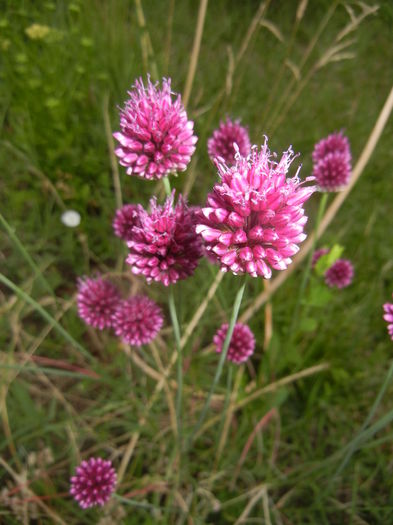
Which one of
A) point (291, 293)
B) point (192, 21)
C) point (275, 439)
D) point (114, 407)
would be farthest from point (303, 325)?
point (192, 21)

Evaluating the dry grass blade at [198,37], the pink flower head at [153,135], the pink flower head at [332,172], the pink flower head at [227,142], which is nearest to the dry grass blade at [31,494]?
the pink flower head at [153,135]

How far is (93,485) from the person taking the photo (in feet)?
3.87

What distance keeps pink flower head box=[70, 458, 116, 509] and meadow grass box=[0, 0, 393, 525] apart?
8.6 inches

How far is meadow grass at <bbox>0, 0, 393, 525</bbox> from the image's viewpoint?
1488mm

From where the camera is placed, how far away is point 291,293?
1896 mm

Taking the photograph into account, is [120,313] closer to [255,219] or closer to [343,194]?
[255,219]

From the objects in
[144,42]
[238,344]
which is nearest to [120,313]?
[238,344]

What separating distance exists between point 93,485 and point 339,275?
43.7 inches

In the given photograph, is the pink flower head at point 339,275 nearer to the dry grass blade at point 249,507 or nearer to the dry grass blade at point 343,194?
the dry grass blade at point 343,194

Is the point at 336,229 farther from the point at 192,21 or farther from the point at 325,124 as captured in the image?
the point at 192,21

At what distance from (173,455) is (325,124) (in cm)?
202

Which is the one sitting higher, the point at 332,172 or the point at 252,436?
the point at 332,172

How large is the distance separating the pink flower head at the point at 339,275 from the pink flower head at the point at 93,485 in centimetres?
102

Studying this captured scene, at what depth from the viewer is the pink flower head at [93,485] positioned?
116 cm
